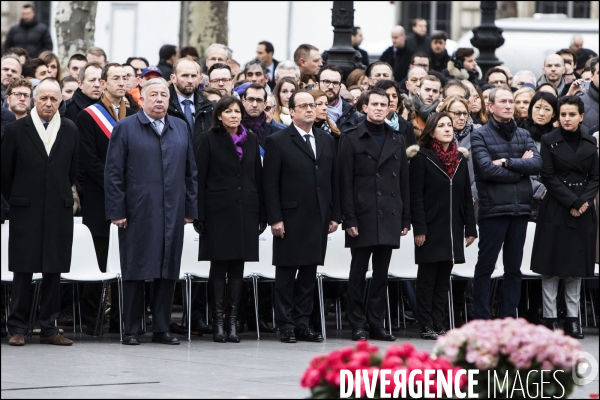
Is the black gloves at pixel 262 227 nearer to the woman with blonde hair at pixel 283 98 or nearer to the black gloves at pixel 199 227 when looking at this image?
the black gloves at pixel 199 227

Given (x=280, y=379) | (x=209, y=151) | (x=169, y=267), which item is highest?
(x=209, y=151)

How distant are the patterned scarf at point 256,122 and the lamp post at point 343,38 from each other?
4.51m

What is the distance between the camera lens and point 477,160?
487 inches

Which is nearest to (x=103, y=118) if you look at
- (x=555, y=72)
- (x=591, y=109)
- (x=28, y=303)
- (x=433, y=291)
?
(x=28, y=303)

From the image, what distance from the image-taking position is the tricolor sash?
12.2 m

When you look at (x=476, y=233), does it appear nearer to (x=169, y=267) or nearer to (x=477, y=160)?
(x=477, y=160)

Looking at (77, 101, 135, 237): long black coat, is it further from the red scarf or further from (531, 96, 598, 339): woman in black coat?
(531, 96, 598, 339): woman in black coat

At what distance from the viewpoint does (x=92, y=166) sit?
12.1 metres

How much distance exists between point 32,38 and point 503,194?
10.8 m

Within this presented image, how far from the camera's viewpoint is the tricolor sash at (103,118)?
1221 cm

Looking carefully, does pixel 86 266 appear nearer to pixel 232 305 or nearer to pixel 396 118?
pixel 232 305

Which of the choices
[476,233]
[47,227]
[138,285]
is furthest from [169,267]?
[476,233]

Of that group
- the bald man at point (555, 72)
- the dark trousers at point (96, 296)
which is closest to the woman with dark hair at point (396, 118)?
the dark trousers at point (96, 296)

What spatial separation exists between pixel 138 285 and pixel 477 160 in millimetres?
3190
